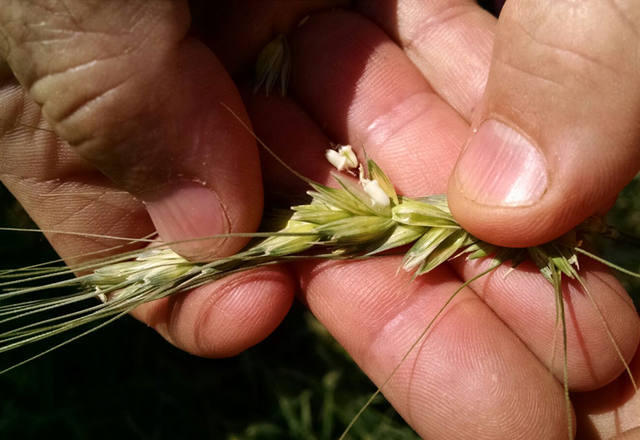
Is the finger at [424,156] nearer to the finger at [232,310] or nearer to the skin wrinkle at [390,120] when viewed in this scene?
the skin wrinkle at [390,120]

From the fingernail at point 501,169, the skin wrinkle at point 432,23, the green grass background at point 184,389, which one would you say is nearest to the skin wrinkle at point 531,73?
the fingernail at point 501,169

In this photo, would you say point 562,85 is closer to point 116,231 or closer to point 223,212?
point 223,212

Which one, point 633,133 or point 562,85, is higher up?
point 562,85

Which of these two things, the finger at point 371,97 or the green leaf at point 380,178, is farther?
the finger at point 371,97

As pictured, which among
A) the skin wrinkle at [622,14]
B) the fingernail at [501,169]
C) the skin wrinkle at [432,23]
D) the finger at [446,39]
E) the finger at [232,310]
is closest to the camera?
the skin wrinkle at [622,14]

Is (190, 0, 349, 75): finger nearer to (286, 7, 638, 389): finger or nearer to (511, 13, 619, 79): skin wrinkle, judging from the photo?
(286, 7, 638, 389): finger

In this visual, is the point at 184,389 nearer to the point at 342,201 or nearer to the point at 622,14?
the point at 342,201

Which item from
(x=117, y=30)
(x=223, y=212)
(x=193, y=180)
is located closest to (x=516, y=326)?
(x=223, y=212)

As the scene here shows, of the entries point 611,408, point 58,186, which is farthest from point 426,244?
point 58,186

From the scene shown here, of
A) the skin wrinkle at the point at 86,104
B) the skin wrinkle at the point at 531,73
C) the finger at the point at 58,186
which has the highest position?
the skin wrinkle at the point at 531,73
